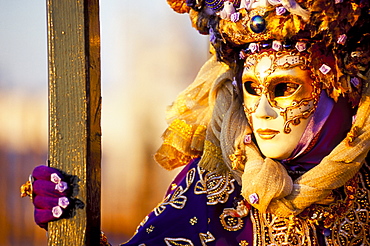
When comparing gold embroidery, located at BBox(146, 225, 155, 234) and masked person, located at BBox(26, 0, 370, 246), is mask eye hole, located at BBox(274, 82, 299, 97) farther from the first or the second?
gold embroidery, located at BBox(146, 225, 155, 234)

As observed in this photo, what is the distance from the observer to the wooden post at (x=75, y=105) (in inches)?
75.1

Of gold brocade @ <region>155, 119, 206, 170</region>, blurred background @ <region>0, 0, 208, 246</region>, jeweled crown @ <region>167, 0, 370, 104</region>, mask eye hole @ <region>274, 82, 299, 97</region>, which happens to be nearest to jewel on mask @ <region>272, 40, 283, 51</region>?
jeweled crown @ <region>167, 0, 370, 104</region>

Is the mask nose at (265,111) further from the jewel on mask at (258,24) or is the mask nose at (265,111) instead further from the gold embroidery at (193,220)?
the gold embroidery at (193,220)

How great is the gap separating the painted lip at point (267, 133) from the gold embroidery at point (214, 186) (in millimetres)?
201

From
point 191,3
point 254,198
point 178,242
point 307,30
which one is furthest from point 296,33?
point 178,242

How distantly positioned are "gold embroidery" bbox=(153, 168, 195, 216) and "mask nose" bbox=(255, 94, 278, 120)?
0.35 metres

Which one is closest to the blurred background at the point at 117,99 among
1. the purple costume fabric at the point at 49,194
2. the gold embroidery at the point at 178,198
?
the gold embroidery at the point at 178,198

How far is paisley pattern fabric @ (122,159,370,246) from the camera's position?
2.24m

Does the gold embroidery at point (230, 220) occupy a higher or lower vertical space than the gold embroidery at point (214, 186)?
lower

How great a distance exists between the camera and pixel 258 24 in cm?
215

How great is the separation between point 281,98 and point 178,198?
18.5 inches

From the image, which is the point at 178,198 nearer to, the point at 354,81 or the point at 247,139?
the point at 247,139

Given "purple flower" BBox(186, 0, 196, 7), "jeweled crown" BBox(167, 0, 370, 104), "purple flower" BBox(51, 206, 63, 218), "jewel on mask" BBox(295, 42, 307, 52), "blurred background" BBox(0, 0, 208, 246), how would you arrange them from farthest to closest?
"blurred background" BBox(0, 0, 208, 246)
"purple flower" BBox(186, 0, 196, 7)
"jewel on mask" BBox(295, 42, 307, 52)
"jeweled crown" BBox(167, 0, 370, 104)
"purple flower" BBox(51, 206, 63, 218)

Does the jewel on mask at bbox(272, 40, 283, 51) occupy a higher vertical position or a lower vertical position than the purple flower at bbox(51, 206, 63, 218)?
higher
